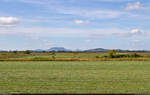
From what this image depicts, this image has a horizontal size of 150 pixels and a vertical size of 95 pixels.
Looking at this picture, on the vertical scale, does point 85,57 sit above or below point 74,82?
below

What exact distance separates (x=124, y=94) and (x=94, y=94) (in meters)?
1.25

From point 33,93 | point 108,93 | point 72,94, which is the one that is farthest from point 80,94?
point 33,93

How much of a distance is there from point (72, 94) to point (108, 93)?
1643mm

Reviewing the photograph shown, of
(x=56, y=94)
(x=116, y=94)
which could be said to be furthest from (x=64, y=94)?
(x=116, y=94)

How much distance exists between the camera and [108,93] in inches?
461

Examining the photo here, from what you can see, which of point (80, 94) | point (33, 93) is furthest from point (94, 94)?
point (33, 93)

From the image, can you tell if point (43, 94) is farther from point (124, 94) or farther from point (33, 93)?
point (124, 94)

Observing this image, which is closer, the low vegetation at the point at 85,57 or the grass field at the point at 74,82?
the grass field at the point at 74,82

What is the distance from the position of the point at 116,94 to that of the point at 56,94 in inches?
99.0

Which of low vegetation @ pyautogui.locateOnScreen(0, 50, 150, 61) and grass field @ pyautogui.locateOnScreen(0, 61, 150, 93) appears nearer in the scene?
grass field @ pyautogui.locateOnScreen(0, 61, 150, 93)

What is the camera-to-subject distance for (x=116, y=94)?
1129 centimetres

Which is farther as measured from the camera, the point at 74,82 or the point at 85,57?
the point at 85,57

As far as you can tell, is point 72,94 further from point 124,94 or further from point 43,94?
point 124,94

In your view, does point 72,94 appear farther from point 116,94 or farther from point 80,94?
point 116,94
